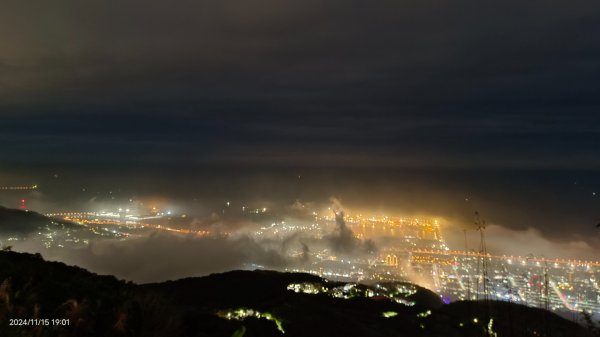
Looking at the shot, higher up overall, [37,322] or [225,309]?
[37,322]

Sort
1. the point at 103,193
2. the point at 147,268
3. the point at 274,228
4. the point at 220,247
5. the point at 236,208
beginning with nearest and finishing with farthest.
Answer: the point at 147,268
the point at 220,247
the point at 274,228
the point at 236,208
the point at 103,193

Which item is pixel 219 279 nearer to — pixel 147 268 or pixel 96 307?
pixel 96 307

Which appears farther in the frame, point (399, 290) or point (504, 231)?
point (504, 231)

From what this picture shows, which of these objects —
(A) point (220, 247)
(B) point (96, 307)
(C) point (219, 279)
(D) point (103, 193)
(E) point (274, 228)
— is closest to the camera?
(B) point (96, 307)

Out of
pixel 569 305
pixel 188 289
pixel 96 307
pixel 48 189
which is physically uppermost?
pixel 48 189

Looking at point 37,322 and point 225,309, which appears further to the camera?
point 225,309

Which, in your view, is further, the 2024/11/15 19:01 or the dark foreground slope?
Answer: the dark foreground slope

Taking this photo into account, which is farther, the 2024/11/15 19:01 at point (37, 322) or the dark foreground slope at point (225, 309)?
the dark foreground slope at point (225, 309)

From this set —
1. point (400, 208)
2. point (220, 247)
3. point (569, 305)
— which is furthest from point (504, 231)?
point (220, 247)
